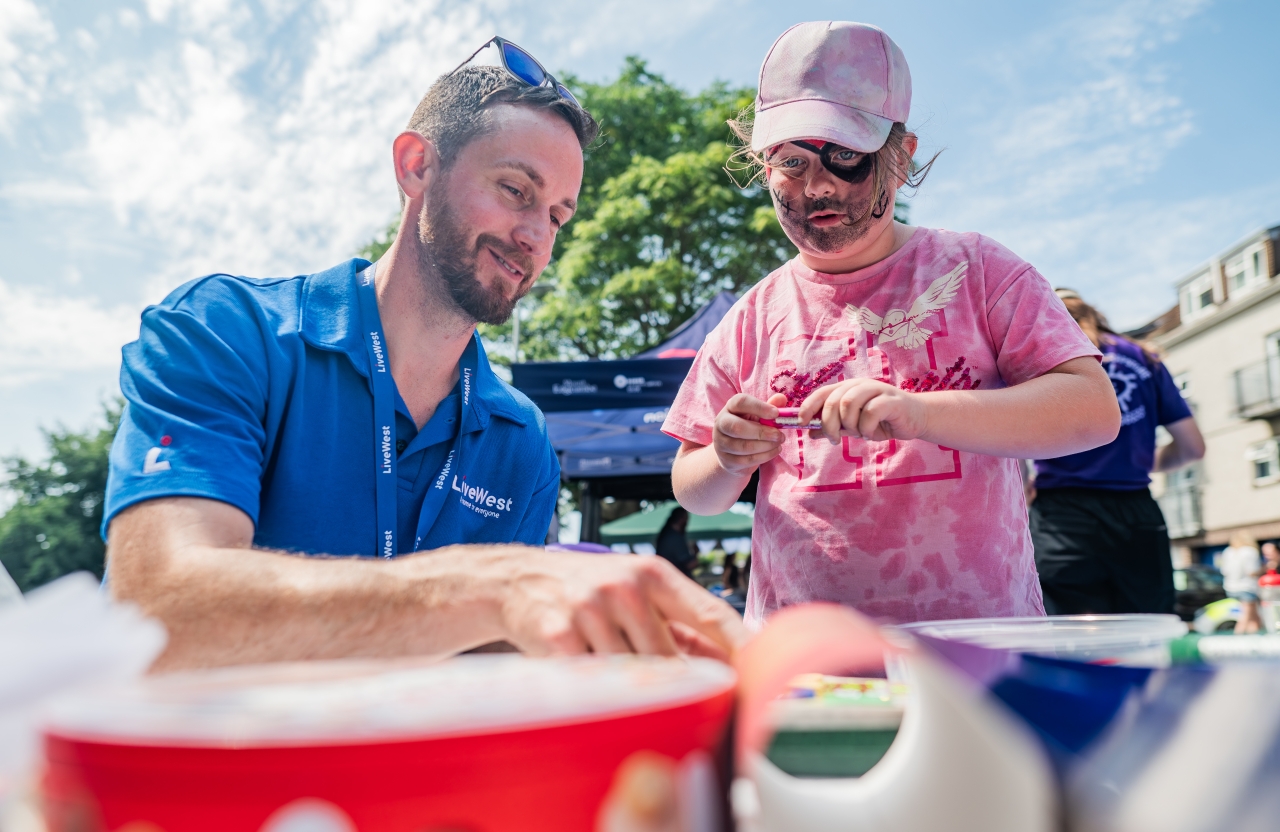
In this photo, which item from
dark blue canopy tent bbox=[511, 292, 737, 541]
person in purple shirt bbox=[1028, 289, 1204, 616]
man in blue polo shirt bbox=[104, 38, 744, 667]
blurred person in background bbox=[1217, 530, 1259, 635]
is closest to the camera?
man in blue polo shirt bbox=[104, 38, 744, 667]

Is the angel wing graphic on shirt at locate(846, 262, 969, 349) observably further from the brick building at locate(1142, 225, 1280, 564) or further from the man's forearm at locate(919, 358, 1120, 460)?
the brick building at locate(1142, 225, 1280, 564)

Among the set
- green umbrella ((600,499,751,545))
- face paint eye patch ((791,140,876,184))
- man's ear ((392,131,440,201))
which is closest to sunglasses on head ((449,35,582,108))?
man's ear ((392,131,440,201))

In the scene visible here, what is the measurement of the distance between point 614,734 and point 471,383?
1.55 meters

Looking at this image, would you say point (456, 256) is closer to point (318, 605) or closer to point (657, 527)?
point (318, 605)

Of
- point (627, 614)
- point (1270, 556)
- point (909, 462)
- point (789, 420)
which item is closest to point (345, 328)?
point (789, 420)

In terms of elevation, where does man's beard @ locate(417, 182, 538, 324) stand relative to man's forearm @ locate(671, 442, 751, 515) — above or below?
above

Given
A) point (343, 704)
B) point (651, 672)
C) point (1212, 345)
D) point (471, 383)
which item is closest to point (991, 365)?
point (471, 383)


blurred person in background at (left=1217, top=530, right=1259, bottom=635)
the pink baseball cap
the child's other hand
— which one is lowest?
blurred person in background at (left=1217, top=530, right=1259, bottom=635)

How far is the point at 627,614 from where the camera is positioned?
0.53 metres

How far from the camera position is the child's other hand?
4.40ft

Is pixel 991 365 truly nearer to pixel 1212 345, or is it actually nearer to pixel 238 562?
pixel 238 562

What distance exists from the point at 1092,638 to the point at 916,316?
1.01m

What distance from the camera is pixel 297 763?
266 mm

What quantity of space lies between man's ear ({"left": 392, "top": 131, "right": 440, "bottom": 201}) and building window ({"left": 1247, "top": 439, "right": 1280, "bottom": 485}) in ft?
108
